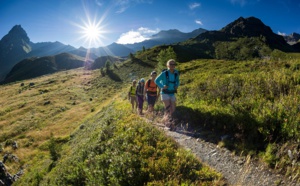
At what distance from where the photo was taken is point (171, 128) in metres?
8.92

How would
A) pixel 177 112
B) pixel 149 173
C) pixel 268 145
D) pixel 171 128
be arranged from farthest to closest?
pixel 177 112 < pixel 171 128 < pixel 268 145 < pixel 149 173

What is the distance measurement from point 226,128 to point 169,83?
3.18 meters

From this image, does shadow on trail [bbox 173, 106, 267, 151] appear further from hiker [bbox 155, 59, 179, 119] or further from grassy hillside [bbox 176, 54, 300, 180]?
hiker [bbox 155, 59, 179, 119]

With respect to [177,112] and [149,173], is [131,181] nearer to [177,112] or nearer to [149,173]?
[149,173]

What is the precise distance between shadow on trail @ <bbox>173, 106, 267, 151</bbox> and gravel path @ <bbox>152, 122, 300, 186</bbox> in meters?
0.34

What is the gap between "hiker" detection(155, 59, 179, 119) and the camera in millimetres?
9133

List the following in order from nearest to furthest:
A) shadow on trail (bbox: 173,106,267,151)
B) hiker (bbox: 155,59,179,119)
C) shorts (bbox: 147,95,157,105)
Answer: shadow on trail (bbox: 173,106,267,151) < hiker (bbox: 155,59,179,119) < shorts (bbox: 147,95,157,105)

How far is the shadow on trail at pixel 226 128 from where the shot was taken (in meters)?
6.17

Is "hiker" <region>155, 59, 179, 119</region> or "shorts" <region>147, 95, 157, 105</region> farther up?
"hiker" <region>155, 59, 179, 119</region>

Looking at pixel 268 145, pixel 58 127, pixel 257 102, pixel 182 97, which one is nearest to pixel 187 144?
pixel 268 145

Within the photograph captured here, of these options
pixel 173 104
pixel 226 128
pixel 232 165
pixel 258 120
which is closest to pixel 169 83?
pixel 173 104

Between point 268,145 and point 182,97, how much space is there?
7.72 meters

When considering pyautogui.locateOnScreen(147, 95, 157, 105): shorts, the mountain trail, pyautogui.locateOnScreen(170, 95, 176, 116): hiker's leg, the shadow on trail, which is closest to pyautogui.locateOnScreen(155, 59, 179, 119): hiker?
pyautogui.locateOnScreen(170, 95, 176, 116): hiker's leg

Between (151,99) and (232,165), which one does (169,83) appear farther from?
(232,165)
